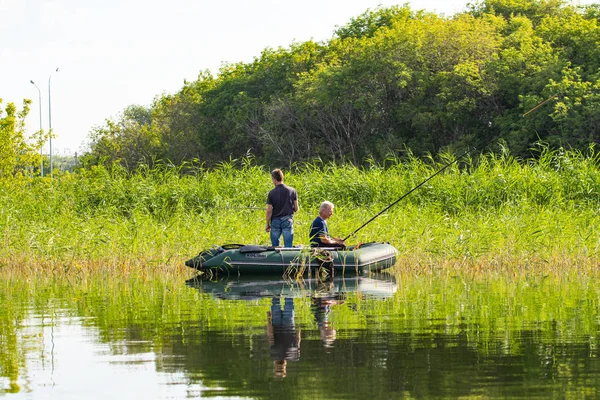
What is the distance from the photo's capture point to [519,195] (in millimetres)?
20266

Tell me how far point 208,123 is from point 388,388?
44.5 meters

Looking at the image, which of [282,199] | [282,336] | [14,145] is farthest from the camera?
[14,145]

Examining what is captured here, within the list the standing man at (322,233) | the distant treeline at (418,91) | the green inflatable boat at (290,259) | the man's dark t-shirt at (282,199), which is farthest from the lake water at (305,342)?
the distant treeline at (418,91)

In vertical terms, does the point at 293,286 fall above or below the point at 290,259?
below

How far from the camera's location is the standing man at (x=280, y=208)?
1434 centimetres

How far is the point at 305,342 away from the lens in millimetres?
7750

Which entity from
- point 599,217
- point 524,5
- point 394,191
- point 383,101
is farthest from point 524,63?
point 599,217

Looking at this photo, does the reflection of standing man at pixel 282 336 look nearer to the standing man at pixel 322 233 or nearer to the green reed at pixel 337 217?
the standing man at pixel 322 233

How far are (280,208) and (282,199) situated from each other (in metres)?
0.15

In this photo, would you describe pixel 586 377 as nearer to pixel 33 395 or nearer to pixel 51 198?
pixel 33 395

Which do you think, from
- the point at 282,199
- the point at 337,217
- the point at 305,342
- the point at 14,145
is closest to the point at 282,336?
the point at 305,342

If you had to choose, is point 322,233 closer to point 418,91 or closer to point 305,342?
point 305,342

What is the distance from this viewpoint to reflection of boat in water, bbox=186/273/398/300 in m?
12.0

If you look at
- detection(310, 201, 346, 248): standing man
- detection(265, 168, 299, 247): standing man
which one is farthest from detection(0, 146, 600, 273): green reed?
detection(265, 168, 299, 247): standing man
